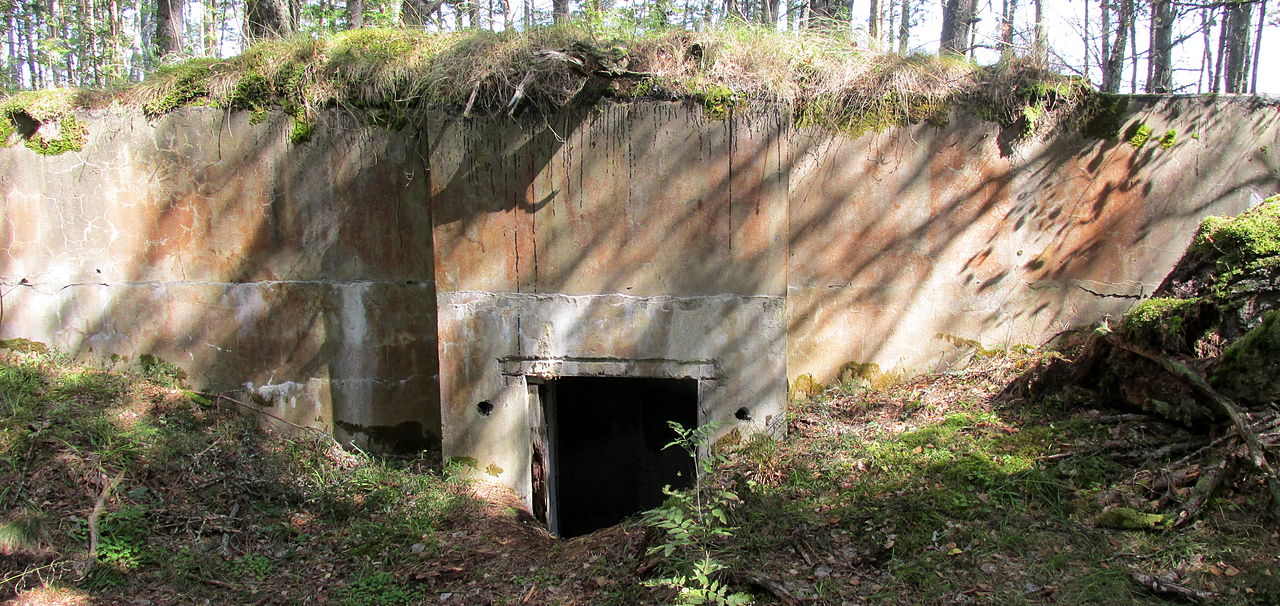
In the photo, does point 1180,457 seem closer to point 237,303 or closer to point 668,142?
point 668,142

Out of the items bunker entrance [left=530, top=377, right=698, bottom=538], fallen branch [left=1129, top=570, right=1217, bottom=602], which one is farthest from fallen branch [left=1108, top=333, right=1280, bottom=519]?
bunker entrance [left=530, top=377, right=698, bottom=538]

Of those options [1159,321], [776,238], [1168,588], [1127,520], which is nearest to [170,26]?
Answer: [776,238]

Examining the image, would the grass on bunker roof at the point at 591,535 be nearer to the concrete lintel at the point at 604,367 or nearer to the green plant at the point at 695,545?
the green plant at the point at 695,545

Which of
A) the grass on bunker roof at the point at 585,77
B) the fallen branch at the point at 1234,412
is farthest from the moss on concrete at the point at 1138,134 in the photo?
the fallen branch at the point at 1234,412

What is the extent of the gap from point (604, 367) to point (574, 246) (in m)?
0.90

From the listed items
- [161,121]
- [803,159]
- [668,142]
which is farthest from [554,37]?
[161,121]

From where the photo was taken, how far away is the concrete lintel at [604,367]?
493 centimetres

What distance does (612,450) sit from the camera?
27.4ft

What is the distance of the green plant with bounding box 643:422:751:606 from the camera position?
2.98 metres

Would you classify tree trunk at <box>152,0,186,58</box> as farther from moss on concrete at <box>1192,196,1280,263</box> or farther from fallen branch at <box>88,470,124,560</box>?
moss on concrete at <box>1192,196,1280,263</box>

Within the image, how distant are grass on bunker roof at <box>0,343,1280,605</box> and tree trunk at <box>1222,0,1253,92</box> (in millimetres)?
11673

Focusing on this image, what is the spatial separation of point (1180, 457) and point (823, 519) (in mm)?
1981

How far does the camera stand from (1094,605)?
2984 mm

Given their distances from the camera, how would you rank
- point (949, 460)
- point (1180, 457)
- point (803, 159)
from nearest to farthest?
point (1180, 457) → point (949, 460) → point (803, 159)
